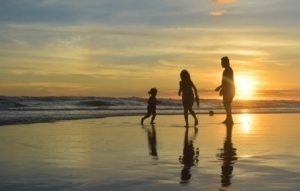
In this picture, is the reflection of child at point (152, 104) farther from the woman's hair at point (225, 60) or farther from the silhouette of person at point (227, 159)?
the silhouette of person at point (227, 159)

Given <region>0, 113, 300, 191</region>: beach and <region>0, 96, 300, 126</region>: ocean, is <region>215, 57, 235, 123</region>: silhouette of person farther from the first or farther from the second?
<region>0, 96, 300, 126</region>: ocean

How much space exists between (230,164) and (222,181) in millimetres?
1493

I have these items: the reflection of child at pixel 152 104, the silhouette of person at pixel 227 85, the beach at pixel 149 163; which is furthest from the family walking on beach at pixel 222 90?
the beach at pixel 149 163

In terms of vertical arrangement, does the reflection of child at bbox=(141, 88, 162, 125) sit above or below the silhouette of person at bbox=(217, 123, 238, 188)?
above

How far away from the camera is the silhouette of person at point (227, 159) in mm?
6215

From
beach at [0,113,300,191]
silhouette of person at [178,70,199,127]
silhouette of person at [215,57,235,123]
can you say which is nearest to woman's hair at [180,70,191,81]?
silhouette of person at [178,70,199,127]

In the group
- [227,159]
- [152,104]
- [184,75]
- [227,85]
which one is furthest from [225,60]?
[227,159]

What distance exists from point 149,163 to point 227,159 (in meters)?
1.37

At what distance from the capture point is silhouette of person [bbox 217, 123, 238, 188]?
6.21 meters

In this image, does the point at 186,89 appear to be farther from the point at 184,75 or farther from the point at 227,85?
the point at 227,85

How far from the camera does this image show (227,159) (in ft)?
26.7

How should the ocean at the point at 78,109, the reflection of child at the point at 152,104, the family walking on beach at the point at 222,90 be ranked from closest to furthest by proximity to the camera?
the family walking on beach at the point at 222,90 < the reflection of child at the point at 152,104 < the ocean at the point at 78,109

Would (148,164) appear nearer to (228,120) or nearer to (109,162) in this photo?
(109,162)

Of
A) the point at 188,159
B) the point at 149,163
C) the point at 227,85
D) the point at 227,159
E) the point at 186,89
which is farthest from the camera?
the point at 186,89
